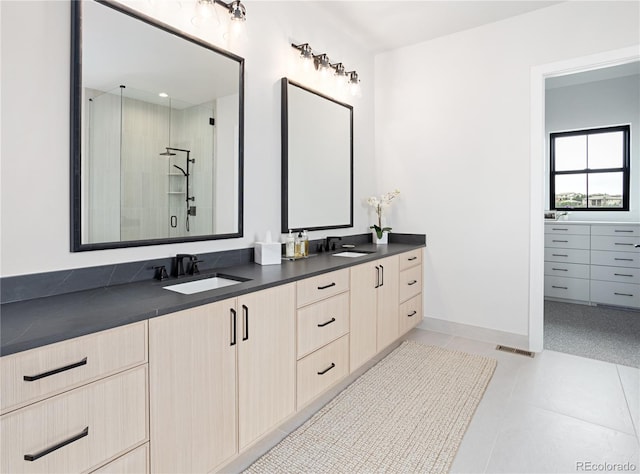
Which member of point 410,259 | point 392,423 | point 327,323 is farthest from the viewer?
point 410,259

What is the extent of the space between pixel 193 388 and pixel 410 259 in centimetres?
228

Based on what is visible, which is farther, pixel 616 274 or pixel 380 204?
pixel 616 274

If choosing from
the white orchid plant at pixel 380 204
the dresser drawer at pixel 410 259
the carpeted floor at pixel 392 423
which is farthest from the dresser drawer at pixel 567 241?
the carpeted floor at pixel 392 423

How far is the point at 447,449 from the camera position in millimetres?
1795

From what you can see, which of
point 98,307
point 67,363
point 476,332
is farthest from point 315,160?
point 67,363

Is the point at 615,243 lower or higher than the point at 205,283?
higher

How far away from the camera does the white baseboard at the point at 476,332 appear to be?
10.1 ft

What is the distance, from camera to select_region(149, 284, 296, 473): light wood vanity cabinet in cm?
128

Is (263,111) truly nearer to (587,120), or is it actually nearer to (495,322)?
(495,322)

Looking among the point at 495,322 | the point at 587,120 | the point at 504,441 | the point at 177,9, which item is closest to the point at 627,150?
the point at 587,120

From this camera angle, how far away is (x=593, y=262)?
4.25 metres

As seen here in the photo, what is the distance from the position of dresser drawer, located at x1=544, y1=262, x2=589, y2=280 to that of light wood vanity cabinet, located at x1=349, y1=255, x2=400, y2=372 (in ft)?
8.87

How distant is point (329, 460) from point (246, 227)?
1364mm

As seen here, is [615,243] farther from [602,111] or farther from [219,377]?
[219,377]
